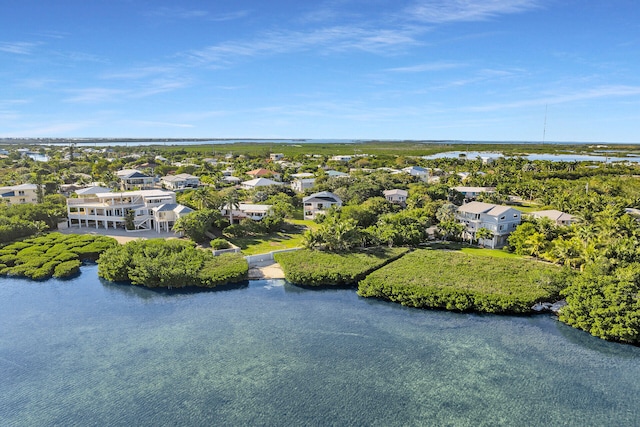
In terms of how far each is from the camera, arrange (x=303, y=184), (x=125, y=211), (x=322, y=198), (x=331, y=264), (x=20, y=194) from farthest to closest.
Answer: (x=303, y=184)
(x=20, y=194)
(x=322, y=198)
(x=125, y=211)
(x=331, y=264)

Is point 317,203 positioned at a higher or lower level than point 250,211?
higher

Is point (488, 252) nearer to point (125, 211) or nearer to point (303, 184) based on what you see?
point (125, 211)

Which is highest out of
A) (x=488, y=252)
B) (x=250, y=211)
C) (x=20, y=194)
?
(x=20, y=194)

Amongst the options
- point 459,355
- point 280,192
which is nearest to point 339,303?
point 459,355

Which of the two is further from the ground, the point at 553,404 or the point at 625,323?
the point at 625,323

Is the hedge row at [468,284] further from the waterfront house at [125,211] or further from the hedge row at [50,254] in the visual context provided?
the waterfront house at [125,211]

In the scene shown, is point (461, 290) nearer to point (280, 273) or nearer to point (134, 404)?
point (280, 273)

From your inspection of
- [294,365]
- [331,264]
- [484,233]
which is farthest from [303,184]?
[294,365]
